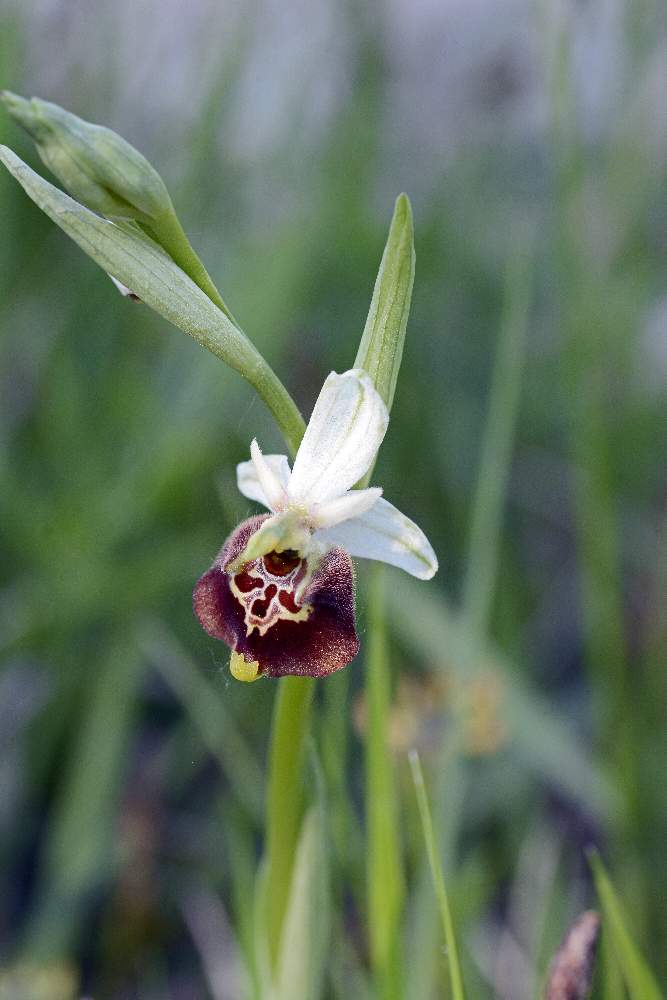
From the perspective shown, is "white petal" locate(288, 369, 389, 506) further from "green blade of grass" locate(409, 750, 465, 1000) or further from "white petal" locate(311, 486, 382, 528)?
"green blade of grass" locate(409, 750, 465, 1000)

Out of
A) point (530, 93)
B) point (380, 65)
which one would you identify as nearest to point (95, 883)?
point (380, 65)

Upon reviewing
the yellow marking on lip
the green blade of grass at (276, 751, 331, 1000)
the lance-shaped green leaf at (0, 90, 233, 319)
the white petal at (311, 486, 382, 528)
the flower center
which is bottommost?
the green blade of grass at (276, 751, 331, 1000)

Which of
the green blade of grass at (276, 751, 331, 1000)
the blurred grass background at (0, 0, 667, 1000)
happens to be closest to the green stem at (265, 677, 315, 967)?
the green blade of grass at (276, 751, 331, 1000)

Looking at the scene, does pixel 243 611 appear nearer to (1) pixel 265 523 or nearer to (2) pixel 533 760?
(1) pixel 265 523

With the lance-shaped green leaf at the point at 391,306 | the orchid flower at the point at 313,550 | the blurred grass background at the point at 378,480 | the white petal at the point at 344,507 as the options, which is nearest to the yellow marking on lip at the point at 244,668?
the orchid flower at the point at 313,550

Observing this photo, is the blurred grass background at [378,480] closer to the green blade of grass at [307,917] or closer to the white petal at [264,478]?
the green blade of grass at [307,917]
